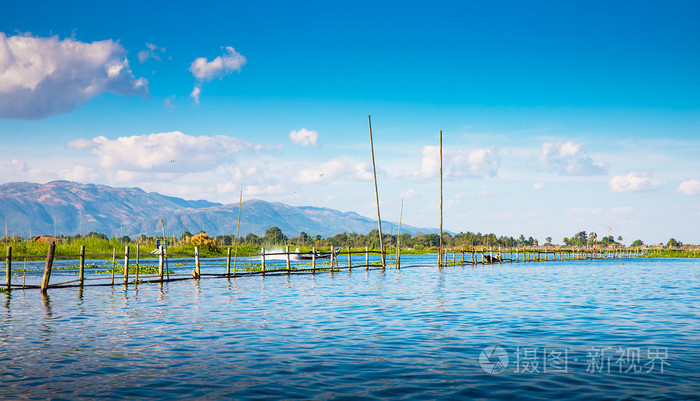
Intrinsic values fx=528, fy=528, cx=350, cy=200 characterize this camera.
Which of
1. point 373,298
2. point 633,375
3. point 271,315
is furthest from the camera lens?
point 373,298

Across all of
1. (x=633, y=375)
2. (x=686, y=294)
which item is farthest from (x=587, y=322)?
Answer: (x=686, y=294)

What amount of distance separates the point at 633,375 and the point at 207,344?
10186mm

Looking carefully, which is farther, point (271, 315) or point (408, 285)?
point (408, 285)

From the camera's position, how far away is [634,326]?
17125 millimetres

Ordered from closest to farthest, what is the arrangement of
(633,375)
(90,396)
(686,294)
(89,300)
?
1. (90,396)
2. (633,375)
3. (89,300)
4. (686,294)

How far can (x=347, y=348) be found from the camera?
13688mm

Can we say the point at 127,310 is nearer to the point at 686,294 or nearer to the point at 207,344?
the point at 207,344

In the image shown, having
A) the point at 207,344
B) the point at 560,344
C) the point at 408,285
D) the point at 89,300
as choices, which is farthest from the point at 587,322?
the point at 89,300

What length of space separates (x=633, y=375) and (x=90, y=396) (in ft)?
34.8

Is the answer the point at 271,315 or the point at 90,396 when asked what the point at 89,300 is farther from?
the point at 90,396

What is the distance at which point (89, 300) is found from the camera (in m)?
24.2

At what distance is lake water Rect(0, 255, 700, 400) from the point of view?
1001cm

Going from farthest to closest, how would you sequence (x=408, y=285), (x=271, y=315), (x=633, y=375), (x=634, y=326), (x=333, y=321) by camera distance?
(x=408, y=285), (x=271, y=315), (x=333, y=321), (x=634, y=326), (x=633, y=375)

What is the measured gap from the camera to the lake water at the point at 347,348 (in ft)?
32.8
